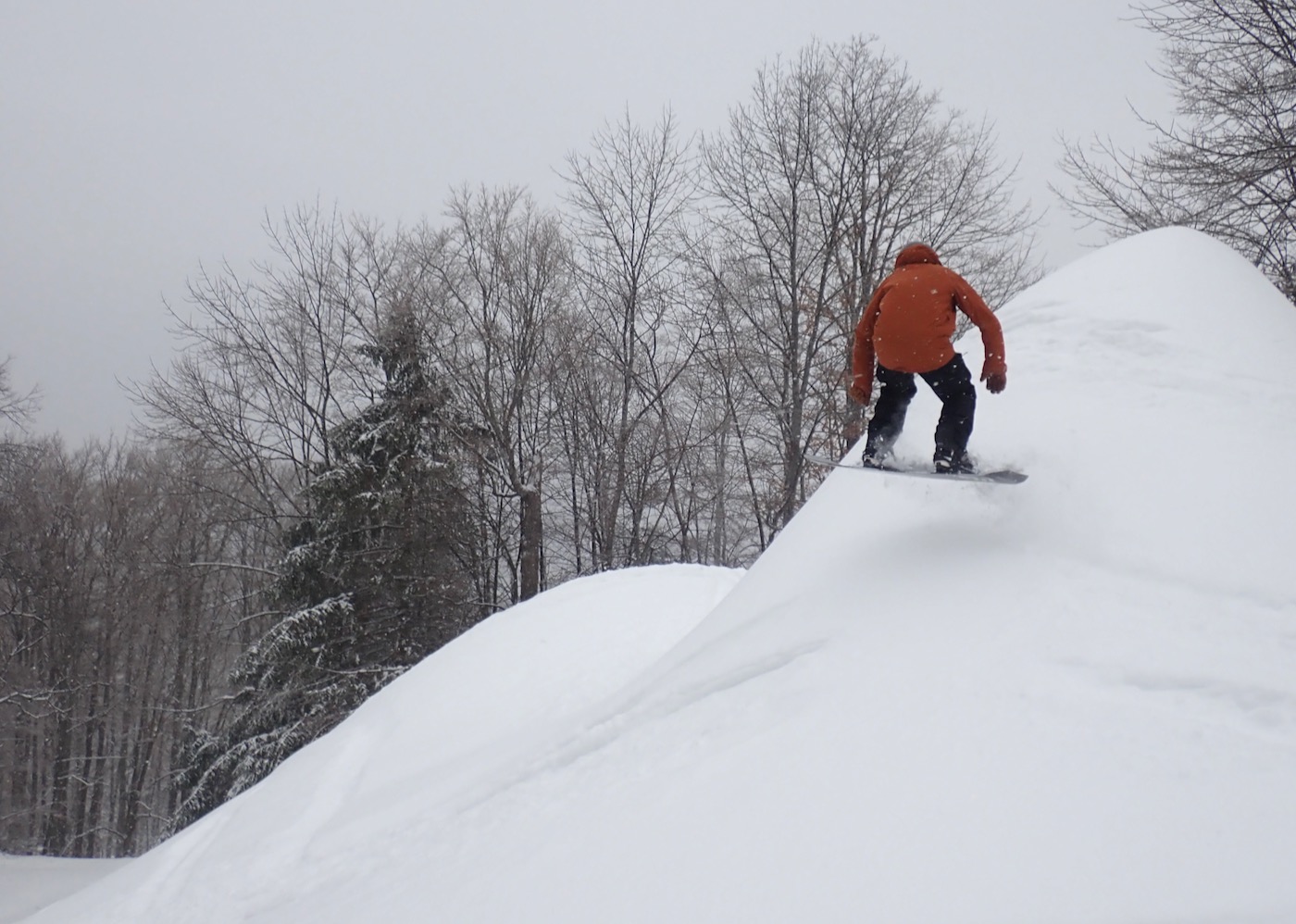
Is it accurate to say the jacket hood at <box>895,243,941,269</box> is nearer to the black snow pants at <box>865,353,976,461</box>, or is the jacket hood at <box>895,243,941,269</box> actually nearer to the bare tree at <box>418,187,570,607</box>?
the black snow pants at <box>865,353,976,461</box>

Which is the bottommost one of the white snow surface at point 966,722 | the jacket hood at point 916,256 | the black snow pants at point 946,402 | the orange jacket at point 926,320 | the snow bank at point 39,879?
the snow bank at point 39,879

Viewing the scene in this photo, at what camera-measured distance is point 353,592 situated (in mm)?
19578

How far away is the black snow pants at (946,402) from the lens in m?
4.43

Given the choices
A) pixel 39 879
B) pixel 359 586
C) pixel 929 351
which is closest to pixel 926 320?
pixel 929 351

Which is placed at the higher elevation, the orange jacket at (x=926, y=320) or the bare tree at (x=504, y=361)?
the bare tree at (x=504, y=361)

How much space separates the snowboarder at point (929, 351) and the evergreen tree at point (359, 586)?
16.3 m

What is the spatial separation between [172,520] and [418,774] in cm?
3600

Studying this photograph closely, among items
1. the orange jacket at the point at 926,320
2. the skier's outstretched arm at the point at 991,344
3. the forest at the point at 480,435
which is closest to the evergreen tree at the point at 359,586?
the forest at the point at 480,435

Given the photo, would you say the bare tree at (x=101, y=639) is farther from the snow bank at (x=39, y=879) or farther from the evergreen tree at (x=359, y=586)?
the evergreen tree at (x=359, y=586)

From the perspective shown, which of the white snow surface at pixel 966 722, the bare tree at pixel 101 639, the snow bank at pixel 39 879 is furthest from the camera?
the bare tree at pixel 101 639

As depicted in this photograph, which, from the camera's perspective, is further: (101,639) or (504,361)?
(101,639)

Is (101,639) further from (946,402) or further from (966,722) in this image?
(966,722)

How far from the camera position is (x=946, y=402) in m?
4.55

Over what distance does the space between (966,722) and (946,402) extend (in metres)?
2.12
